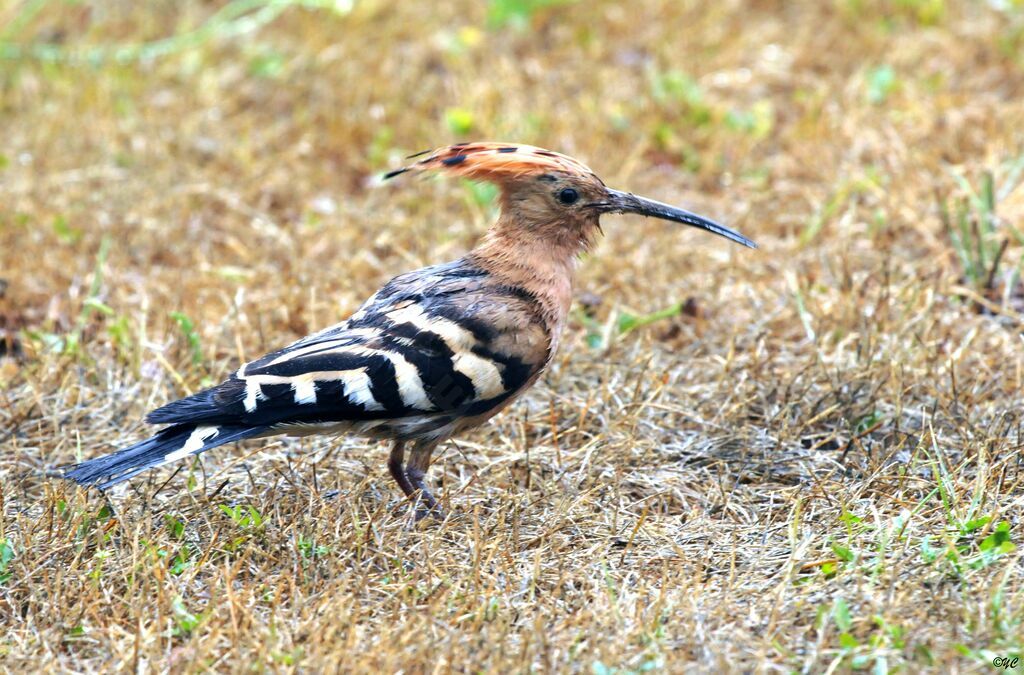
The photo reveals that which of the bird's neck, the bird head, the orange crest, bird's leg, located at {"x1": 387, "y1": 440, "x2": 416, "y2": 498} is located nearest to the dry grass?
bird's leg, located at {"x1": 387, "y1": 440, "x2": 416, "y2": 498}

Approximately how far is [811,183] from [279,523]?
294 cm

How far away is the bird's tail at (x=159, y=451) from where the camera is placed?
9.42 ft

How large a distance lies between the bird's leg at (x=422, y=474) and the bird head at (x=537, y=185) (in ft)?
2.07

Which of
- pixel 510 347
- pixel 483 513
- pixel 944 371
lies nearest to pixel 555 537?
pixel 483 513

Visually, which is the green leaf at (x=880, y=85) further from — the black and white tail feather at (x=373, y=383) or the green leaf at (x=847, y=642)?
the green leaf at (x=847, y=642)

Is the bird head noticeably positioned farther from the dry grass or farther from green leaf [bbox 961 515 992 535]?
green leaf [bbox 961 515 992 535]

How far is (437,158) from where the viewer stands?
3.35 m

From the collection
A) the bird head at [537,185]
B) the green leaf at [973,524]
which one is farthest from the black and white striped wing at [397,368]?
the green leaf at [973,524]

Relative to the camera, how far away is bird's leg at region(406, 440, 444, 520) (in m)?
3.19

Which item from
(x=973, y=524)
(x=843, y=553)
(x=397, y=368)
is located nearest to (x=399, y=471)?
(x=397, y=368)

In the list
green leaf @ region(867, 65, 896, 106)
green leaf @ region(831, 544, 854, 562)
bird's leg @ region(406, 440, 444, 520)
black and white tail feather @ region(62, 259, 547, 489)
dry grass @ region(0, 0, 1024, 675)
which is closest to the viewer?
dry grass @ region(0, 0, 1024, 675)

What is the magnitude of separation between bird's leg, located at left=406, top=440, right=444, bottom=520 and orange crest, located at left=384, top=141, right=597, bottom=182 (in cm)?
72

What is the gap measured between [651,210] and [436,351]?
2.51 feet

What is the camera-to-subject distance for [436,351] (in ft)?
10.1
